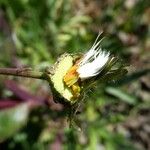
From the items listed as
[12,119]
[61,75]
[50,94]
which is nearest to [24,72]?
[61,75]

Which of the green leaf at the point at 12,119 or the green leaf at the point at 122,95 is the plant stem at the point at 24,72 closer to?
the green leaf at the point at 12,119

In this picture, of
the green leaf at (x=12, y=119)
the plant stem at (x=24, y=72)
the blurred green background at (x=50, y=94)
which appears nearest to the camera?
the plant stem at (x=24, y=72)

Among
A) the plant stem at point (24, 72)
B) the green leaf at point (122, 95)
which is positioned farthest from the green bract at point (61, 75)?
the green leaf at point (122, 95)

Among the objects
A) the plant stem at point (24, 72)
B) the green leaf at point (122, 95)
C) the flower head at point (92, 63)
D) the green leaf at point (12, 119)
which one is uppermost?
the green leaf at point (12, 119)

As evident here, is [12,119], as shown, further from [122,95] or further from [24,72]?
[24,72]

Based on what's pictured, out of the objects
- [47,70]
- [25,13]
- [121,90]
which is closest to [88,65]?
[47,70]

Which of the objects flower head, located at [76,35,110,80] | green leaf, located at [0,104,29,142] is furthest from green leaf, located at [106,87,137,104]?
flower head, located at [76,35,110,80]

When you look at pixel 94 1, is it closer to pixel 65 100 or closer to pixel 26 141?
pixel 26 141
